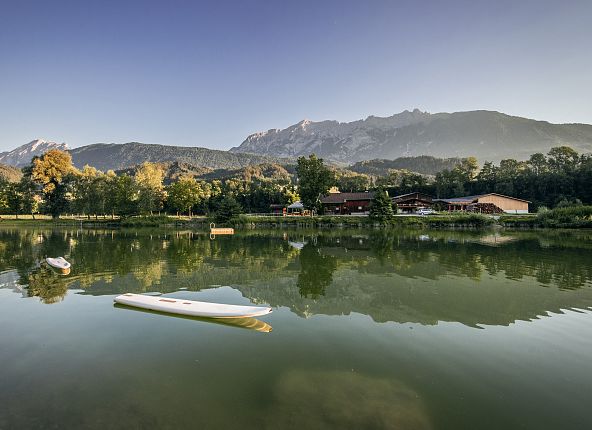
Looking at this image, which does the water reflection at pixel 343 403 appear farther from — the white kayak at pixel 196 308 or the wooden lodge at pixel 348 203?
the wooden lodge at pixel 348 203

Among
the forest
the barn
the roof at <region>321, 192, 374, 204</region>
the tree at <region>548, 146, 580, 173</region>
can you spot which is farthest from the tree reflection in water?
the tree at <region>548, 146, 580, 173</region>

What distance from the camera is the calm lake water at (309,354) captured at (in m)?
5.89

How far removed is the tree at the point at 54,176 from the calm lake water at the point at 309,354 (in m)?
61.4

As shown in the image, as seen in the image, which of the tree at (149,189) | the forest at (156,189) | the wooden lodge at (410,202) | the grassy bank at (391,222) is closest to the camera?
the grassy bank at (391,222)

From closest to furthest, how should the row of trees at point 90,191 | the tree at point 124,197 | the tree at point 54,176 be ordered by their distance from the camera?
the tree at point 54,176, the row of trees at point 90,191, the tree at point 124,197

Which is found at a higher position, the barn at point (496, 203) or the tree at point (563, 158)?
the tree at point (563, 158)

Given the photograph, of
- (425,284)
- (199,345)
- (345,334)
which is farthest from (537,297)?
(199,345)

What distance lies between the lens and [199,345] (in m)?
8.97

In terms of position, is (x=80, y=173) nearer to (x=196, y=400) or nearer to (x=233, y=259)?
(x=233, y=259)

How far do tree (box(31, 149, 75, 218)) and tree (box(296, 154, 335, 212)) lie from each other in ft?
Result: 158

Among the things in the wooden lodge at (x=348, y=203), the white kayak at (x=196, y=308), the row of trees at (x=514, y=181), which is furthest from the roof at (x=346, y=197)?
the white kayak at (x=196, y=308)

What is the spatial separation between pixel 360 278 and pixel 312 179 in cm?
5007

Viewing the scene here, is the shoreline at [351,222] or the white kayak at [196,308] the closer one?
the white kayak at [196,308]

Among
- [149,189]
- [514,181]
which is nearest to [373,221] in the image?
[149,189]
